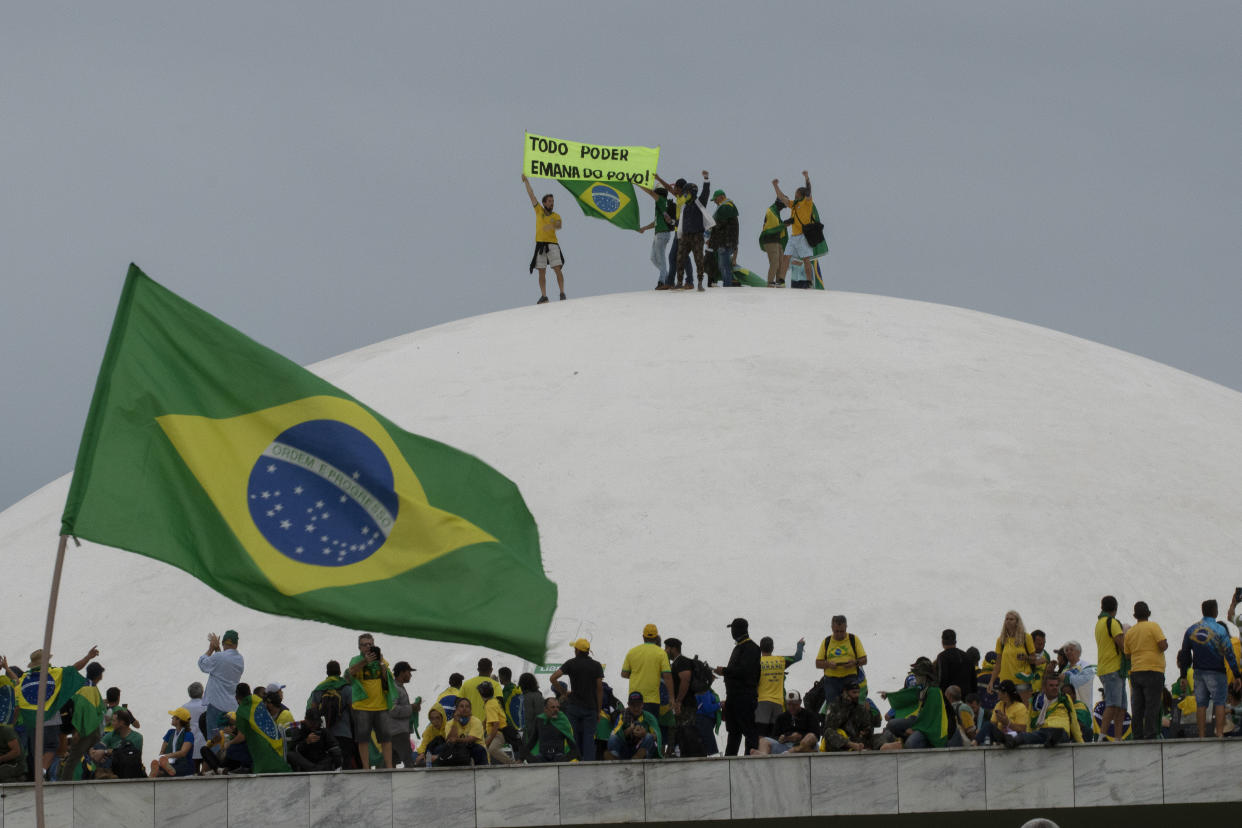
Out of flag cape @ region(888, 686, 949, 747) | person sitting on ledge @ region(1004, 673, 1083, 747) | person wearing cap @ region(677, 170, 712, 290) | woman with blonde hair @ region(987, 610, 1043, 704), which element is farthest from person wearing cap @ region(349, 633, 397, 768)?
person wearing cap @ region(677, 170, 712, 290)

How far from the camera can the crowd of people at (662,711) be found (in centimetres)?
1294

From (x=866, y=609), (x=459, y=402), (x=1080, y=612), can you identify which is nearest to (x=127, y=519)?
(x=866, y=609)

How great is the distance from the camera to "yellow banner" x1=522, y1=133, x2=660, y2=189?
23.2m

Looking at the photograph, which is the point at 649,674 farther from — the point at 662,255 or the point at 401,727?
the point at 662,255

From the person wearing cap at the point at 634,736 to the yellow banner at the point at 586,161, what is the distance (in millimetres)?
10746

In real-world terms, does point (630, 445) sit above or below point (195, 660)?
above

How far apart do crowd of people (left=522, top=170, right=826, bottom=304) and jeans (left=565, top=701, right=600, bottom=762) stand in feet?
31.9

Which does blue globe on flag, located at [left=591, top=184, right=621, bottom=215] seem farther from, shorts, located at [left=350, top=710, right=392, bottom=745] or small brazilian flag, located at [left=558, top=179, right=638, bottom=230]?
shorts, located at [left=350, top=710, right=392, bottom=745]

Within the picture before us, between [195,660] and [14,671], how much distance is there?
4069 mm

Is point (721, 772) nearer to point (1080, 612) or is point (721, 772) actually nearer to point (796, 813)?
point (796, 813)

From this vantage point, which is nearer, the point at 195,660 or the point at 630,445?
the point at 195,660

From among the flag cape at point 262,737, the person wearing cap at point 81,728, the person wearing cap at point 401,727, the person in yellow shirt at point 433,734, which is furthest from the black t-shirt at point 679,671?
the person wearing cap at point 81,728

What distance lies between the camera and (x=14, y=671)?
13.3 meters

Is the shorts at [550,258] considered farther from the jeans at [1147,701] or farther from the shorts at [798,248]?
the jeans at [1147,701]
